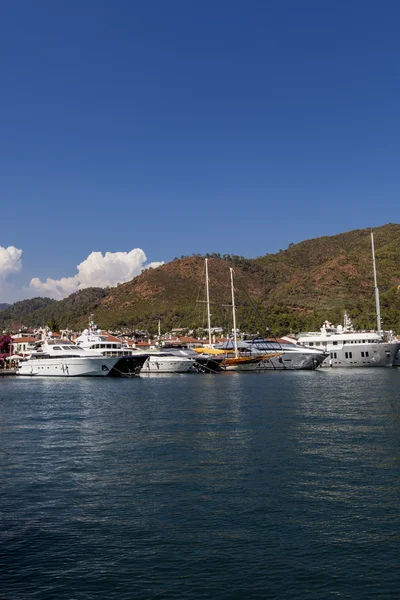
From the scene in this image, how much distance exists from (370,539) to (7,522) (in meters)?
9.16

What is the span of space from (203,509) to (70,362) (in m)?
63.8

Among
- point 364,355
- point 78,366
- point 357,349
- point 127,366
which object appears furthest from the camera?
point 357,349

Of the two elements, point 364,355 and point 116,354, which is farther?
point 364,355

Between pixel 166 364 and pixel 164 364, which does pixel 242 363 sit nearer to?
pixel 166 364

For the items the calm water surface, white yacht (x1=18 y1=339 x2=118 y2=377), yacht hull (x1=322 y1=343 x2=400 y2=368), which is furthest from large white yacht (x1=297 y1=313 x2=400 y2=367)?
the calm water surface

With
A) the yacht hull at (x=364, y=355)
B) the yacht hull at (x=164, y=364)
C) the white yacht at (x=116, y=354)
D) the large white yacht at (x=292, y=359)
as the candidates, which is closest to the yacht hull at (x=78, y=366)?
the white yacht at (x=116, y=354)

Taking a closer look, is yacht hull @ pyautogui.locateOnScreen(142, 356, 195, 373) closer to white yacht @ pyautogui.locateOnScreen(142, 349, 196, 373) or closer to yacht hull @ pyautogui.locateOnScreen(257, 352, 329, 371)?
white yacht @ pyautogui.locateOnScreen(142, 349, 196, 373)

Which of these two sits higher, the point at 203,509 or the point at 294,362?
the point at 294,362

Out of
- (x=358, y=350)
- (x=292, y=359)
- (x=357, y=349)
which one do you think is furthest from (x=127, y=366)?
(x=358, y=350)

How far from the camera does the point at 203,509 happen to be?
1568 cm

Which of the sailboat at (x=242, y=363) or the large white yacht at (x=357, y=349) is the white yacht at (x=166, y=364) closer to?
the sailboat at (x=242, y=363)

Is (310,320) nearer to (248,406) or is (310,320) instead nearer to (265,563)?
(248,406)

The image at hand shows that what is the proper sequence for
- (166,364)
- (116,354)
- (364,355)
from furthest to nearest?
(364,355), (166,364), (116,354)

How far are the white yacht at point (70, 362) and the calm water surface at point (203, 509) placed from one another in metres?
44.8
